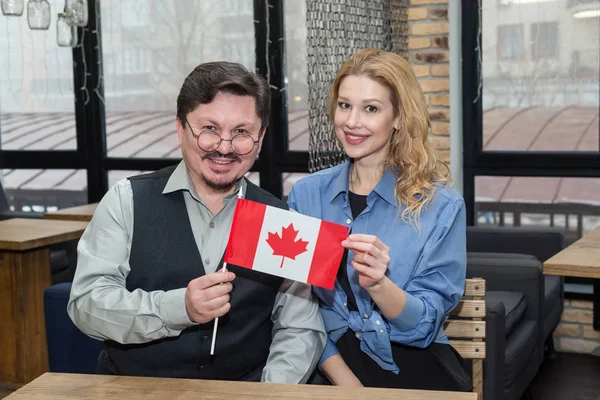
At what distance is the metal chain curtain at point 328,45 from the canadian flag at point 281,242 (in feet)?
6.78

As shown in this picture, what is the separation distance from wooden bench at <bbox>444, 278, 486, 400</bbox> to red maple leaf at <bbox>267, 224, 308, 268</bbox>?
2.33 ft

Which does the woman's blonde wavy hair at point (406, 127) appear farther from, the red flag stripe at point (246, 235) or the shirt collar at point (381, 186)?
the red flag stripe at point (246, 235)

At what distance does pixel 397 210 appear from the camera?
7.33 ft

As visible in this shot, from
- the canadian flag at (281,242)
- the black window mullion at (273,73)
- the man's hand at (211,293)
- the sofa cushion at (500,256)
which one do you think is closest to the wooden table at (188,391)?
the man's hand at (211,293)

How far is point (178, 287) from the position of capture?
1994 millimetres

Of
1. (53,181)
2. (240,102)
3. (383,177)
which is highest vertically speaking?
(240,102)

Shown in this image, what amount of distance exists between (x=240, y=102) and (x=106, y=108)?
443cm

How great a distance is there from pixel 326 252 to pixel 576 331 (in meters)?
3.55

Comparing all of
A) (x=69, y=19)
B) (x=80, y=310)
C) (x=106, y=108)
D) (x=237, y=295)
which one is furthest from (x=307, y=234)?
(x=106, y=108)

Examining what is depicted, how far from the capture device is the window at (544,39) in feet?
15.9

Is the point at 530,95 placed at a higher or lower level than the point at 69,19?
lower

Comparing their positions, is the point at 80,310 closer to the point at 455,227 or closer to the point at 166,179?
the point at 166,179

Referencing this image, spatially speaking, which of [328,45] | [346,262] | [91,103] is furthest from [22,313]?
[346,262]

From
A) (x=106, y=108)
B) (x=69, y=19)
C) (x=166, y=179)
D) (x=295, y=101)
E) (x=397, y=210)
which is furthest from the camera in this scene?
(x=106, y=108)
